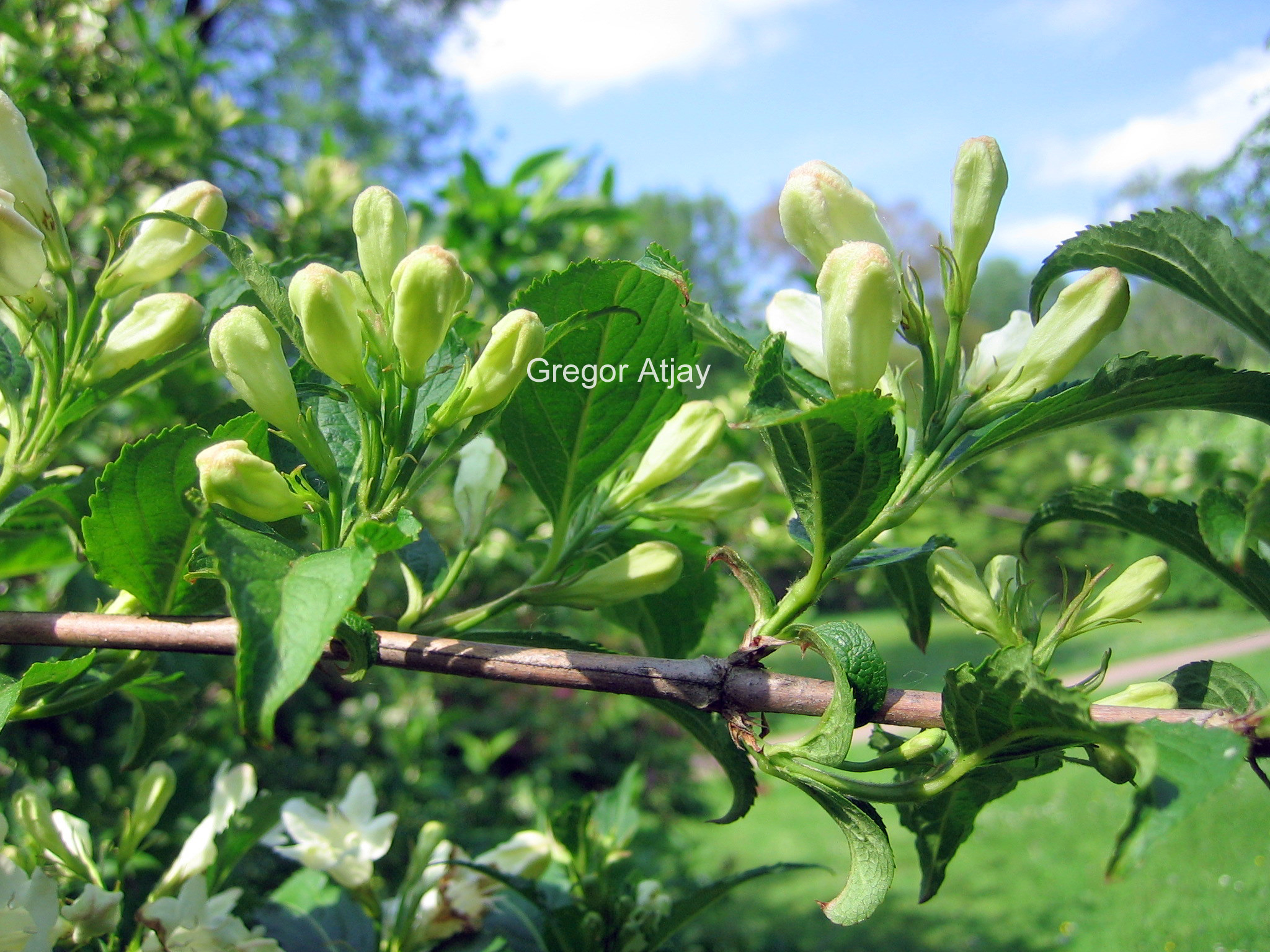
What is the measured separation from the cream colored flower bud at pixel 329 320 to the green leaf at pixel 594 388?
16 cm

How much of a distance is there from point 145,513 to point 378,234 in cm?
31

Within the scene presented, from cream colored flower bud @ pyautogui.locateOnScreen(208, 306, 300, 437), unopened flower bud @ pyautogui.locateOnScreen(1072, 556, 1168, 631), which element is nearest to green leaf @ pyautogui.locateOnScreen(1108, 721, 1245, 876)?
unopened flower bud @ pyautogui.locateOnScreen(1072, 556, 1168, 631)

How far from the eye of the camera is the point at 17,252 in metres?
0.73

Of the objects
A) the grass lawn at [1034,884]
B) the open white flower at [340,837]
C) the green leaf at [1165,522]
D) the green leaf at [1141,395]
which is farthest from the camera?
the grass lawn at [1034,884]

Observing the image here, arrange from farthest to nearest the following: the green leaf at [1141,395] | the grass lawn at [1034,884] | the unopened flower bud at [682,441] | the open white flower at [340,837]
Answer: the grass lawn at [1034,884]
the open white flower at [340,837]
the unopened flower bud at [682,441]
the green leaf at [1141,395]

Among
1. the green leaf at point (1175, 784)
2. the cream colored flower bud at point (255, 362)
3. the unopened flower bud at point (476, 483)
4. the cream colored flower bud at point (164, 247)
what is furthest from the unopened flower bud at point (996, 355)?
the cream colored flower bud at point (164, 247)

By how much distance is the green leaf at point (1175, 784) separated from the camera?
1.46 feet

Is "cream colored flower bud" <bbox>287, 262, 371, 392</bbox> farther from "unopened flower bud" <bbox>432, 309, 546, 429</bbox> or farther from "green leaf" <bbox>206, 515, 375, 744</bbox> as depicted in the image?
"green leaf" <bbox>206, 515, 375, 744</bbox>

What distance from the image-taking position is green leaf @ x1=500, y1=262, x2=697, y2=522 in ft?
2.55

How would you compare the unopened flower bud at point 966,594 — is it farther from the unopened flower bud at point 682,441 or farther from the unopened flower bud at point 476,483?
the unopened flower bud at point 476,483

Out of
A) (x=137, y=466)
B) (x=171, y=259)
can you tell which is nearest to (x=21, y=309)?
(x=171, y=259)

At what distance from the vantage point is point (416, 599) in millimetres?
864

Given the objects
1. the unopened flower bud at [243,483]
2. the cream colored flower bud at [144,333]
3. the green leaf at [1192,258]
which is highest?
the green leaf at [1192,258]


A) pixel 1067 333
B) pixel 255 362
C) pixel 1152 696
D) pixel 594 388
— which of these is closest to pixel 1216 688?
pixel 1152 696
